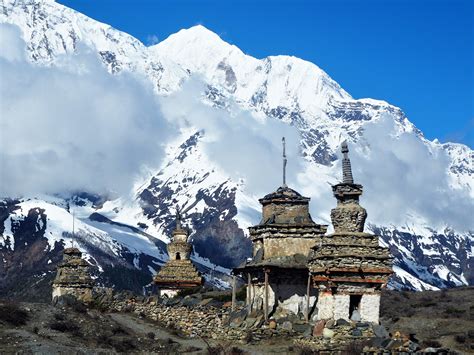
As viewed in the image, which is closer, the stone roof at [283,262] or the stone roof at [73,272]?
the stone roof at [283,262]

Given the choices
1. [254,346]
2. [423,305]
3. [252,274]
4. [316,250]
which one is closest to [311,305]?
[252,274]

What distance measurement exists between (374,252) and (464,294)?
57.3 m

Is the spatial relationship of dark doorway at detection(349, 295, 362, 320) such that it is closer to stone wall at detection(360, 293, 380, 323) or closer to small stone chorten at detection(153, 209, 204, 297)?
stone wall at detection(360, 293, 380, 323)

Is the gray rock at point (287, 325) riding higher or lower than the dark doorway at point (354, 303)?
lower

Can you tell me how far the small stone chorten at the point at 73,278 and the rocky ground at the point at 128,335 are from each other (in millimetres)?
6159

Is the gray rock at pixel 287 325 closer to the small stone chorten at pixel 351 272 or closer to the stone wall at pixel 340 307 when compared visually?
the small stone chorten at pixel 351 272

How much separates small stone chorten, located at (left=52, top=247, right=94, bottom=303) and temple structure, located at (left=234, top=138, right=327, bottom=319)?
1255cm

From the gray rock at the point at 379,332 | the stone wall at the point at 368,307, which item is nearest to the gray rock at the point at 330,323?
the stone wall at the point at 368,307

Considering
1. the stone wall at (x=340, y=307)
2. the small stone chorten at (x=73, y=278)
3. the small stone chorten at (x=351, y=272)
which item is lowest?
the stone wall at (x=340, y=307)

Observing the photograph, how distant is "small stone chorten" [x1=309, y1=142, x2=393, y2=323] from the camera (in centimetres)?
3103

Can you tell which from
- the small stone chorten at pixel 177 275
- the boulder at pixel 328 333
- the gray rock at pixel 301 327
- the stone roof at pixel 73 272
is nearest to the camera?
the boulder at pixel 328 333

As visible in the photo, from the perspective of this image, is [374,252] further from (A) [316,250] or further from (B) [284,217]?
(B) [284,217]

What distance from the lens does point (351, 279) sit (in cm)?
3105

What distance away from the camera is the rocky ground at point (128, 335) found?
32531 mm
